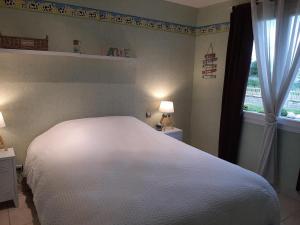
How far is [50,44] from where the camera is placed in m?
2.53

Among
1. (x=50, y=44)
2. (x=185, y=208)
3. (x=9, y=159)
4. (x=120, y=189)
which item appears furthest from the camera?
(x=50, y=44)

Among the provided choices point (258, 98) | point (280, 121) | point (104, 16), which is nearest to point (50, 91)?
point (104, 16)

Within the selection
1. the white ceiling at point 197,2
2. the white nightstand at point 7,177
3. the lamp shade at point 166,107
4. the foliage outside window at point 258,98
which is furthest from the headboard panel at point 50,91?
the foliage outside window at point 258,98

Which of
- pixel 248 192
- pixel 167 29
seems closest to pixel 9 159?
pixel 248 192

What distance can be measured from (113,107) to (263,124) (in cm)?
191

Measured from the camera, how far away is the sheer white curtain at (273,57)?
2426 millimetres

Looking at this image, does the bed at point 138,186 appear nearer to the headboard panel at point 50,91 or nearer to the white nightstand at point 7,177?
the white nightstand at point 7,177

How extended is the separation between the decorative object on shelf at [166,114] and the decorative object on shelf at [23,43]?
165 cm

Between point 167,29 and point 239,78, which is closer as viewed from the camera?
point 239,78

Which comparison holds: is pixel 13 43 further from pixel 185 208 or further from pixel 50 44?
pixel 185 208

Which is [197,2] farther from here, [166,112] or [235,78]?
[166,112]

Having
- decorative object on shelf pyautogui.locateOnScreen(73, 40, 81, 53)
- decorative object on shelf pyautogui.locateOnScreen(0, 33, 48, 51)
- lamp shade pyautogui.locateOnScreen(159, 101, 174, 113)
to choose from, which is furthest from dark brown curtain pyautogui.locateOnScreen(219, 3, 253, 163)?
decorative object on shelf pyautogui.locateOnScreen(0, 33, 48, 51)

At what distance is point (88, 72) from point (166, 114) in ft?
4.41

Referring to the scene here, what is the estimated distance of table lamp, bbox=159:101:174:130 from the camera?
325cm
